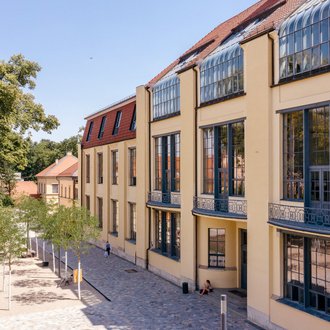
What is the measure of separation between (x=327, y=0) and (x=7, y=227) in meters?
16.8

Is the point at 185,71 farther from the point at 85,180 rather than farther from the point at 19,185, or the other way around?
the point at 19,185

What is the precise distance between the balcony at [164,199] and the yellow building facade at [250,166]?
8 cm

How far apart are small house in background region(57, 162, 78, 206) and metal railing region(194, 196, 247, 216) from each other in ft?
103

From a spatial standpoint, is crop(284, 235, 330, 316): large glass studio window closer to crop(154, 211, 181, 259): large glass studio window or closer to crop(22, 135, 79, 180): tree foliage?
crop(154, 211, 181, 259): large glass studio window

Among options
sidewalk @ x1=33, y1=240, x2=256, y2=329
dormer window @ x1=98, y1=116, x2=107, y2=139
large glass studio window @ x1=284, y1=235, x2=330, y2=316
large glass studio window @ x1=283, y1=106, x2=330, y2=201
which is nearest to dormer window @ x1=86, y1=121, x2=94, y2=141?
dormer window @ x1=98, y1=116, x2=107, y2=139

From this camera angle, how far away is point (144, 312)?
17.6 meters

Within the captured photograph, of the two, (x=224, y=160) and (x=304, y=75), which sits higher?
(x=304, y=75)

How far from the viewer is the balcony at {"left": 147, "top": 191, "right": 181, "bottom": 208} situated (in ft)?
73.4

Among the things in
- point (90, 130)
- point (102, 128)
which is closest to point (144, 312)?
point (102, 128)

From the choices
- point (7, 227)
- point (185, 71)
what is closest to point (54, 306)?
point (7, 227)

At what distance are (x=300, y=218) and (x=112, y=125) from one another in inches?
824

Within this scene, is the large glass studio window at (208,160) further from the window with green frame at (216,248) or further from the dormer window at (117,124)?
the dormer window at (117,124)

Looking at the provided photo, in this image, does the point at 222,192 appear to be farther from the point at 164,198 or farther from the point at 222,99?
the point at 164,198

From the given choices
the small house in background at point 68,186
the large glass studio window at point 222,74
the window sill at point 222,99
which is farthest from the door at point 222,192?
the small house in background at point 68,186
